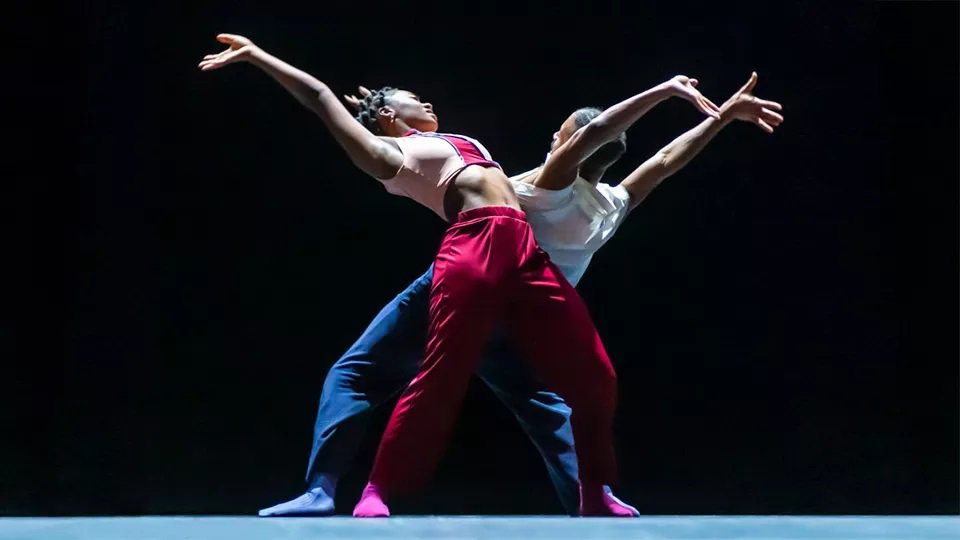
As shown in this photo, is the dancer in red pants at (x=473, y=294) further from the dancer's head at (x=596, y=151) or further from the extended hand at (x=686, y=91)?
the dancer's head at (x=596, y=151)

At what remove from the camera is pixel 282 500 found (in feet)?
10.8

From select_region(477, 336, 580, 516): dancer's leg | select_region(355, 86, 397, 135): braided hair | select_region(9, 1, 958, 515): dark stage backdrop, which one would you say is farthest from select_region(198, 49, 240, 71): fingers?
select_region(477, 336, 580, 516): dancer's leg

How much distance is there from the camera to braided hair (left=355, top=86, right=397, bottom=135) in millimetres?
2881

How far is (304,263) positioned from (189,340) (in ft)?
1.20

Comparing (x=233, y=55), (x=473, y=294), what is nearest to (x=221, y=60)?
(x=233, y=55)

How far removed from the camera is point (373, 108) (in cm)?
288

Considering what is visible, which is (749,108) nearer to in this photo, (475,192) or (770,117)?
(770,117)

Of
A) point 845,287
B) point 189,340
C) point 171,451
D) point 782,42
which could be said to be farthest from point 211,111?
point 845,287

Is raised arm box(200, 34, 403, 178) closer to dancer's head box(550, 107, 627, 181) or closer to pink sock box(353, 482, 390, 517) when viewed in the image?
dancer's head box(550, 107, 627, 181)

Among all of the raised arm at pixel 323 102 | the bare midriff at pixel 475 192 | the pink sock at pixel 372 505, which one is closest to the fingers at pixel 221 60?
the raised arm at pixel 323 102

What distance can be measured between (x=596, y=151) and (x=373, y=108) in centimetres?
53

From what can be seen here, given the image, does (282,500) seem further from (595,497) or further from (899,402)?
(899,402)

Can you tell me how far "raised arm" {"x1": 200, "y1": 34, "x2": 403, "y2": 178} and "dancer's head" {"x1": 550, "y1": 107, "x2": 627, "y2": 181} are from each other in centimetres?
44

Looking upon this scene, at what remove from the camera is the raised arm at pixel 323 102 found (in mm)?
2584
